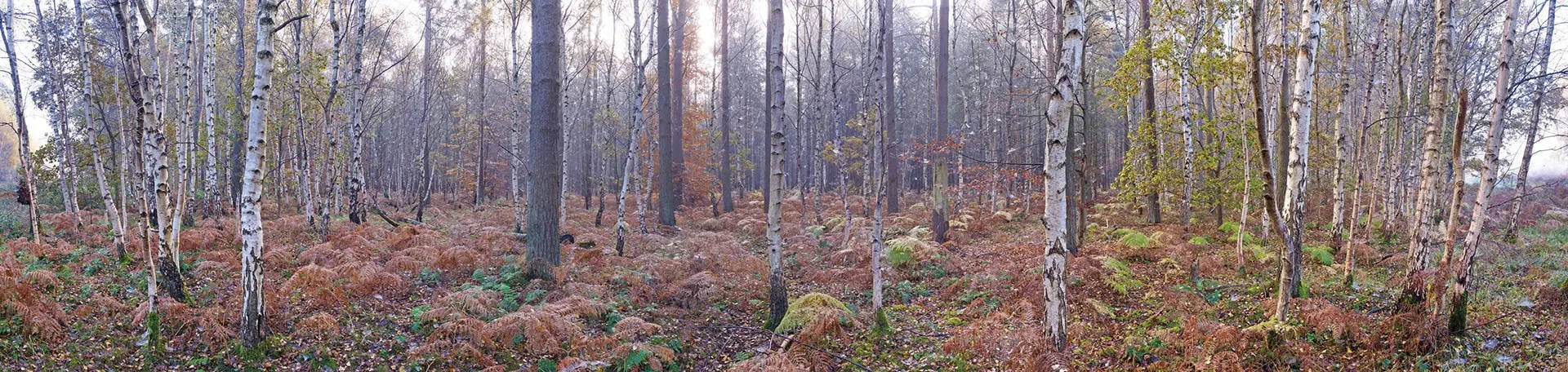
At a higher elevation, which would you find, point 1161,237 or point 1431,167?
point 1431,167

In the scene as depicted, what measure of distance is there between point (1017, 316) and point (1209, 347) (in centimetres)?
220

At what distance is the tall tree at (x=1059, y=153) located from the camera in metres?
5.51

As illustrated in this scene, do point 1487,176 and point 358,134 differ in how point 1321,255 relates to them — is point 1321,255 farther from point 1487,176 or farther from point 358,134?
point 358,134

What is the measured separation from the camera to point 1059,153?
5574mm

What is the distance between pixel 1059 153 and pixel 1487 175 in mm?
3437

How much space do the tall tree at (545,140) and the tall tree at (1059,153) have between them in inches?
256

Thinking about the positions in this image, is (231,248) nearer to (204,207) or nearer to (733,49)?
(204,207)

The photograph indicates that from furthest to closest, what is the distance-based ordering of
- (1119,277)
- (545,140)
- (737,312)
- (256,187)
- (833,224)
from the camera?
(833,224) < (545,140) < (1119,277) < (737,312) < (256,187)

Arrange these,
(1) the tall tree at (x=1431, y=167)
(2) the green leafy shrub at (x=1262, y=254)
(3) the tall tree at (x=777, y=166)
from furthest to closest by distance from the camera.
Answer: (2) the green leafy shrub at (x=1262, y=254)
(3) the tall tree at (x=777, y=166)
(1) the tall tree at (x=1431, y=167)

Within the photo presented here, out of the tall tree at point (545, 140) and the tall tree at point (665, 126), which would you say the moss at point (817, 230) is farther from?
the tall tree at point (545, 140)

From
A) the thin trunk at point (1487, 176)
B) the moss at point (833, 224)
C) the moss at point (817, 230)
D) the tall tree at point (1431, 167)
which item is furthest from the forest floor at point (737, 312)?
the moss at point (833, 224)

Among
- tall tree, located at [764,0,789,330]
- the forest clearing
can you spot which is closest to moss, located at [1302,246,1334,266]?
the forest clearing

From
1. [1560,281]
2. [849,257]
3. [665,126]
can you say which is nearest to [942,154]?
[849,257]

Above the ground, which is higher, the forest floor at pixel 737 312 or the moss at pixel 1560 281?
the moss at pixel 1560 281
